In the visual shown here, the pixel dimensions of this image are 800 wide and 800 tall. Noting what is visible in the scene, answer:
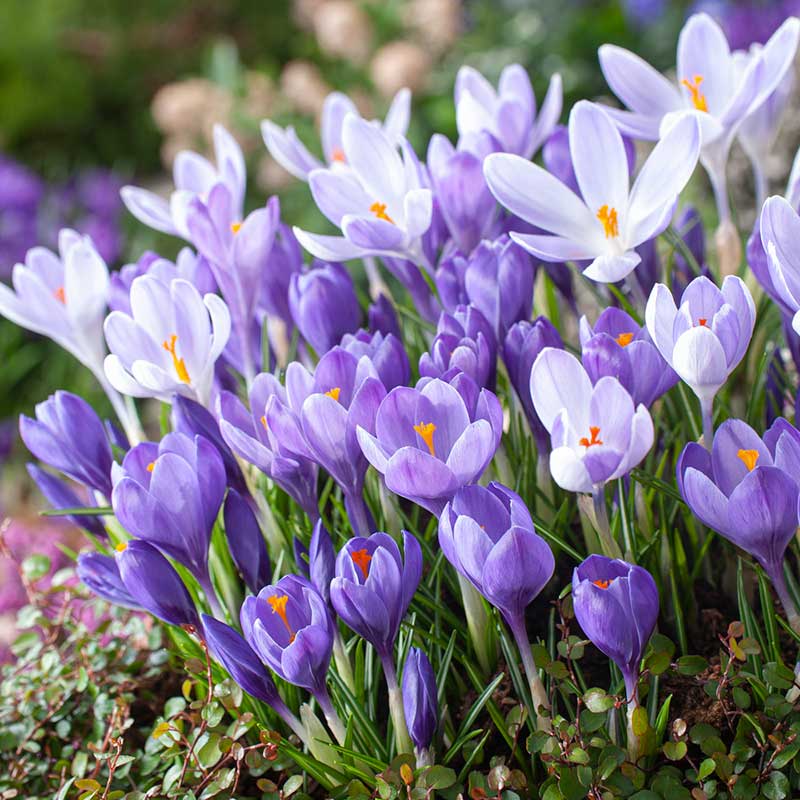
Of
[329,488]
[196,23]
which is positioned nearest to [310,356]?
[329,488]

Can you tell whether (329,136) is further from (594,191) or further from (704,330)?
(704,330)

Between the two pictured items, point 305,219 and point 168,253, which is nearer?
point 305,219

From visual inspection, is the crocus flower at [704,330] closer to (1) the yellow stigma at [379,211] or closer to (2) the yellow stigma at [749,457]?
(2) the yellow stigma at [749,457]

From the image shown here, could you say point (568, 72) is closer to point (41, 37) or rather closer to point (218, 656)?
point (41, 37)

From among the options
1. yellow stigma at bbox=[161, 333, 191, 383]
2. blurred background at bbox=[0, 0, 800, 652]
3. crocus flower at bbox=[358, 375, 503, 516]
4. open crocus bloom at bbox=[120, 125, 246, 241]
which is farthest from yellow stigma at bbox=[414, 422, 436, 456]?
blurred background at bbox=[0, 0, 800, 652]

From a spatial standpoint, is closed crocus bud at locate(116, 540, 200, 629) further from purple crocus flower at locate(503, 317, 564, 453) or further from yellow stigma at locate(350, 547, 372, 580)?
purple crocus flower at locate(503, 317, 564, 453)
